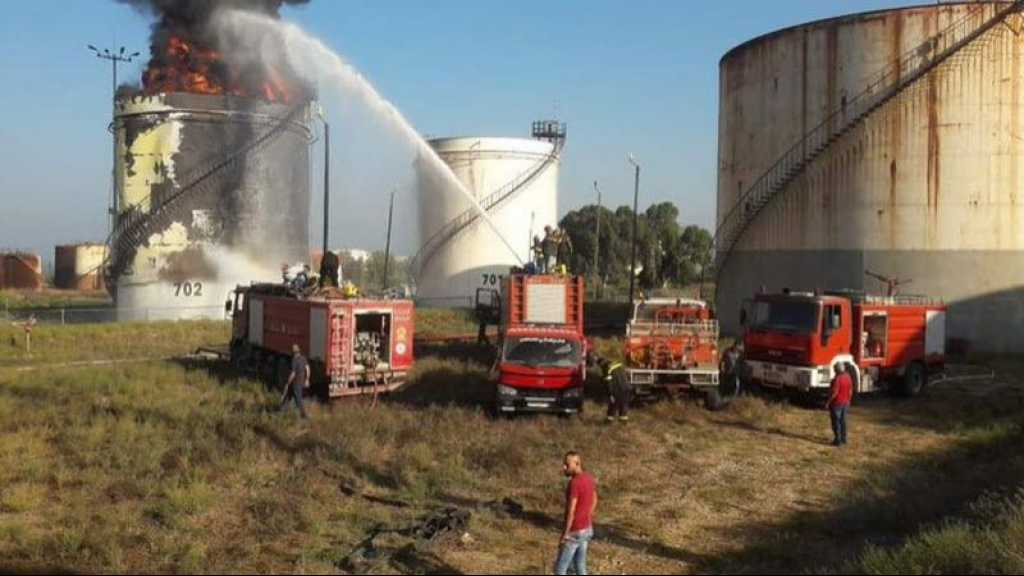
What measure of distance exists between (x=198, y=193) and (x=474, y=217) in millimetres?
13945

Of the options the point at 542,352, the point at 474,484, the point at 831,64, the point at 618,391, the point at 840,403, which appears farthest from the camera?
the point at 831,64

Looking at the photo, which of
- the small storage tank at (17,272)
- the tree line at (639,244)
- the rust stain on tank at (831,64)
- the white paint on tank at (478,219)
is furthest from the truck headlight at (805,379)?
the small storage tank at (17,272)

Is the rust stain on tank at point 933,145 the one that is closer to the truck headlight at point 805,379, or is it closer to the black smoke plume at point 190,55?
the truck headlight at point 805,379

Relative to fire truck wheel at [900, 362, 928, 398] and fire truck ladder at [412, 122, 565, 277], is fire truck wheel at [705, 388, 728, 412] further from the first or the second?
fire truck ladder at [412, 122, 565, 277]

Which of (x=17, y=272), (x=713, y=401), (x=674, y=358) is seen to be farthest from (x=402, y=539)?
(x=17, y=272)

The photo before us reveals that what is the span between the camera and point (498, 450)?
16.7m

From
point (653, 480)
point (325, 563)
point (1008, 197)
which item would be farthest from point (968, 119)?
point (325, 563)

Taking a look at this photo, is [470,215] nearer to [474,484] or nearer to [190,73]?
[190,73]

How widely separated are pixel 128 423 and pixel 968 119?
27486mm

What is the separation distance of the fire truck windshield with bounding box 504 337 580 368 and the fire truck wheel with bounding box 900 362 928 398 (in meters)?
10.4

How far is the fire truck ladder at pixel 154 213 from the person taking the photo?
1709 inches

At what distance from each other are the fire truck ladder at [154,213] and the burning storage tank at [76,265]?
49.4 meters

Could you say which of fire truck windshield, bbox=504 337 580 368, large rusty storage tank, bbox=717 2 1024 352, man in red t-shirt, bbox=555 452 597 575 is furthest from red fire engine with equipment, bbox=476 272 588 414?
large rusty storage tank, bbox=717 2 1024 352

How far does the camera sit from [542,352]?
66.6 ft
